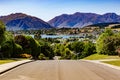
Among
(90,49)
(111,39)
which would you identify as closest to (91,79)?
(111,39)

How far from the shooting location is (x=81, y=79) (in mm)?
22891

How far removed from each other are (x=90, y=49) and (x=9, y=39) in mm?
68951

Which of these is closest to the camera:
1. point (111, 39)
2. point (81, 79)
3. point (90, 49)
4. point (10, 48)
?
point (81, 79)

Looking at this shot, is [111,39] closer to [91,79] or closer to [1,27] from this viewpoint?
[1,27]

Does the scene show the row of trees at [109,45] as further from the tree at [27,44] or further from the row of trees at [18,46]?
the tree at [27,44]

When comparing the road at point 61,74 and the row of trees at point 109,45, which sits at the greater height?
the row of trees at point 109,45

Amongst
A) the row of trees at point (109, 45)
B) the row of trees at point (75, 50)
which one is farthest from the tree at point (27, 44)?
the row of trees at point (75, 50)

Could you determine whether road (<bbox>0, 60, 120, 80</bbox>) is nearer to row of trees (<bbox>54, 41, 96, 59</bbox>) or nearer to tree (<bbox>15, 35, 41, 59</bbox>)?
tree (<bbox>15, 35, 41, 59</bbox>)

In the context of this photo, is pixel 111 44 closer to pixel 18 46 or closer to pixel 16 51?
pixel 18 46

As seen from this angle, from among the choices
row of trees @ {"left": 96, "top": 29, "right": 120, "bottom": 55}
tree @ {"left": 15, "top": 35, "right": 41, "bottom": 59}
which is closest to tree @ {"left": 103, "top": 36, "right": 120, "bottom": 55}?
row of trees @ {"left": 96, "top": 29, "right": 120, "bottom": 55}

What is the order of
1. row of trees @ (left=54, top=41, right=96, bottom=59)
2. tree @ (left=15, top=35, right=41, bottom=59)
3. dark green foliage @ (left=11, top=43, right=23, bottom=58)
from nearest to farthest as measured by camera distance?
dark green foliage @ (left=11, top=43, right=23, bottom=58) < tree @ (left=15, top=35, right=41, bottom=59) < row of trees @ (left=54, top=41, right=96, bottom=59)

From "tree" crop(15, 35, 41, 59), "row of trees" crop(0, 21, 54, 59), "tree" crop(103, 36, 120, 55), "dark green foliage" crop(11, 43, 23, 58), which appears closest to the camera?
"row of trees" crop(0, 21, 54, 59)

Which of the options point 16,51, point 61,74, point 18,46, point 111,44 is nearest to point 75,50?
point 18,46

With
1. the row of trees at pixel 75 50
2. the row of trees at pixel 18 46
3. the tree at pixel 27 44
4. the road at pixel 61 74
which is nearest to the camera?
the road at pixel 61 74
